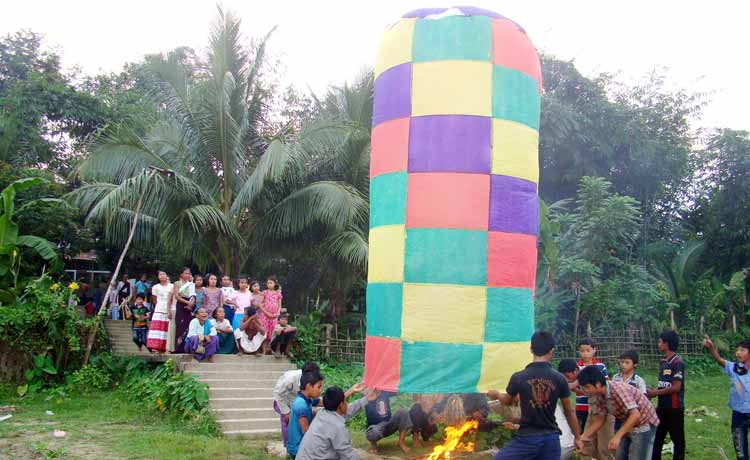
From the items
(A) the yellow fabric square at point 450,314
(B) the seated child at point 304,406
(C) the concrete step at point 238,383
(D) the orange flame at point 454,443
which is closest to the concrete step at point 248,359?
(C) the concrete step at point 238,383

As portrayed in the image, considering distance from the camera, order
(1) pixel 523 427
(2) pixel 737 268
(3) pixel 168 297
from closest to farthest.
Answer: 1. (1) pixel 523 427
2. (3) pixel 168 297
3. (2) pixel 737 268

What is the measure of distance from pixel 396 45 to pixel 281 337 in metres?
6.15

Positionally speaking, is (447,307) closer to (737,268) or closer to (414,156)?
(414,156)

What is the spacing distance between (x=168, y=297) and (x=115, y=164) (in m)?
3.38

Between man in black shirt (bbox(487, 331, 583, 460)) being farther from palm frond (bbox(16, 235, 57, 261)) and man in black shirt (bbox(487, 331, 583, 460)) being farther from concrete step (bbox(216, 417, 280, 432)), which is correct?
palm frond (bbox(16, 235, 57, 261))

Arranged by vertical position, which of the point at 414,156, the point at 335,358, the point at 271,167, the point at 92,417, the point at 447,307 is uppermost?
the point at 271,167

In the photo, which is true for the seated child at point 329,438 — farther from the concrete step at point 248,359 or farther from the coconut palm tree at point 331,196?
the coconut palm tree at point 331,196

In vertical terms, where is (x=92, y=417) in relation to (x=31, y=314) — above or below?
below

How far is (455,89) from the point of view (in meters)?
6.12

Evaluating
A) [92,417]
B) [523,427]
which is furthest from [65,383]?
[523,427]

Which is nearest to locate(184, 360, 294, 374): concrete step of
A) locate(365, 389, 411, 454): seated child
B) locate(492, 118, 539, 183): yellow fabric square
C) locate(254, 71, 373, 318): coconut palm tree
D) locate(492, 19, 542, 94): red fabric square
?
locate(254, 71, 373, 318): coconut palm tree

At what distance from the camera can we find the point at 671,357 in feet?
21.3

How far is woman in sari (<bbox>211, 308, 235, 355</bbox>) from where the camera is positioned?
1045 centimetres

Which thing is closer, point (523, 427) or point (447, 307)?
point (523, 427)
